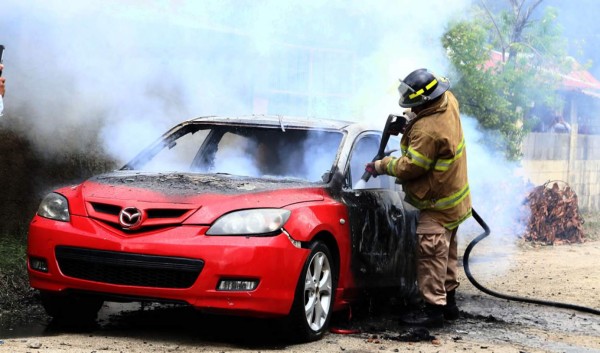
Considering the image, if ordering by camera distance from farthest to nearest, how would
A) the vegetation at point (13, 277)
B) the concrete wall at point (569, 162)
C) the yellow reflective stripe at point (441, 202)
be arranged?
the concrete wall at point (569, 162)
the vegetation at point (13, 277)
the yellow reflective stripe at point (441, 202)

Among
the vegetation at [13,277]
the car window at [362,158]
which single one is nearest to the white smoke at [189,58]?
the vegetation at [13,277]

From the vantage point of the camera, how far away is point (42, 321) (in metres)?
6.56

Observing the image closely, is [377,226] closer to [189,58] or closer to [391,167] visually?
[391,167]

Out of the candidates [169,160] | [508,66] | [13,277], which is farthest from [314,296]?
[508,66]

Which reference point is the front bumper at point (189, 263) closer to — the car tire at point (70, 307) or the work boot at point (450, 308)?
the car tire at point (70, 307)

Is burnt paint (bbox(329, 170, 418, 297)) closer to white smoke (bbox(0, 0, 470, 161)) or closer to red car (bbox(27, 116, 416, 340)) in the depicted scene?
red car (bbox(27, 116, 416, 340))

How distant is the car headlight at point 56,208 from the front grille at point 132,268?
24cm

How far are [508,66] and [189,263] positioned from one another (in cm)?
873

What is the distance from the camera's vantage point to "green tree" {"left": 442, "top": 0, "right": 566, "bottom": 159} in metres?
12.3

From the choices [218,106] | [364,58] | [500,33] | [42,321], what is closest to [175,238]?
[42,321]

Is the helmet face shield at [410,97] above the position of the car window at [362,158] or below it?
above

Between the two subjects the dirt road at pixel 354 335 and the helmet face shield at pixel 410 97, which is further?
the helmet face shield at pixel 410 97

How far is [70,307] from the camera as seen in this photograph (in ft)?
20.8

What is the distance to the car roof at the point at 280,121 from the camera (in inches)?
279
